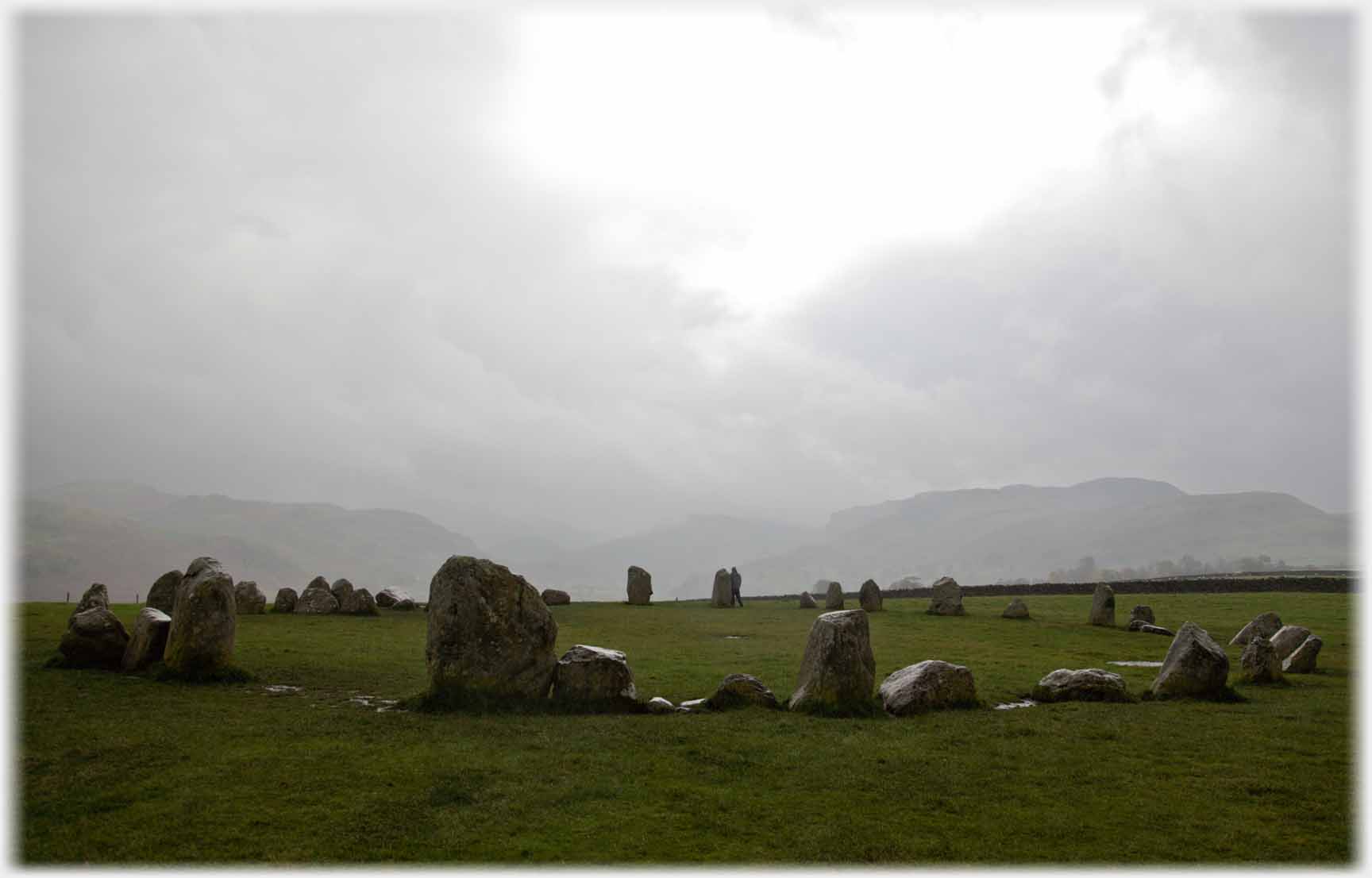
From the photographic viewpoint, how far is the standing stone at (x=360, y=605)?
34594 mm

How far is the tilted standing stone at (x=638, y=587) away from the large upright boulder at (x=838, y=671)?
91.0 ft

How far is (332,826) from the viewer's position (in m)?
9.09

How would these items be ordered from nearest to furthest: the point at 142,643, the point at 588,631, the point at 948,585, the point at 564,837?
1. the point at 564,837
2. the point at 142,643
3. the point at 588,631
4. the point at 948,585

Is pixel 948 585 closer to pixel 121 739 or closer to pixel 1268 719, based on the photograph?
pixel 1268 719

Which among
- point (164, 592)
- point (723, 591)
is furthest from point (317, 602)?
point (723, 591)

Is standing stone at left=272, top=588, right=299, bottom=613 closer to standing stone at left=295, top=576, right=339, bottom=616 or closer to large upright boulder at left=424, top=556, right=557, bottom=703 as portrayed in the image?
standing stone at left=295, top=576, right=339, bottom=616

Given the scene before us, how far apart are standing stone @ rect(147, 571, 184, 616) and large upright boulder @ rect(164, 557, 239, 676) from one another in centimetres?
1088

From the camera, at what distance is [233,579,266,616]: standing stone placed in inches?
1293

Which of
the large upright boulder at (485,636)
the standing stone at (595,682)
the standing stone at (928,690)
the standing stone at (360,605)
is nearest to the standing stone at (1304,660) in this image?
the standing stone at (928,690)

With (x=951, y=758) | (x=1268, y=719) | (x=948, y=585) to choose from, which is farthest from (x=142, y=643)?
(x=948, y=585)

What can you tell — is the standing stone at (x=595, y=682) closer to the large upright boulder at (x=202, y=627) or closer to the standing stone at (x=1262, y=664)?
the large upright boulder at (x=202, y=627)

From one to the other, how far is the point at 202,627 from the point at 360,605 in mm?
17503

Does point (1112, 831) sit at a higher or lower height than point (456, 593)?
lower

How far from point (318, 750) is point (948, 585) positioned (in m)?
32.8
